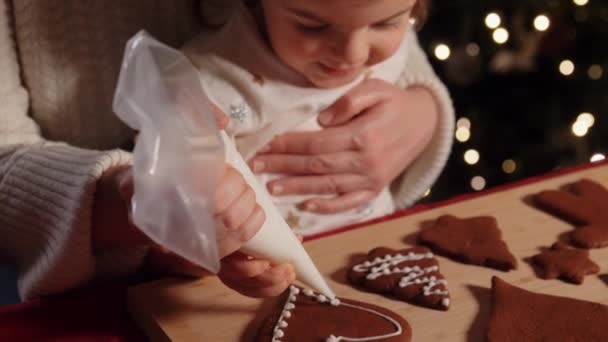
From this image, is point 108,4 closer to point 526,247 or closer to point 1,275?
point 1,275

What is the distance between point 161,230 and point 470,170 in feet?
4.09

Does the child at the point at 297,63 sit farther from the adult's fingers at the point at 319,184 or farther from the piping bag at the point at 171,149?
the piping bag at the point at 171,149

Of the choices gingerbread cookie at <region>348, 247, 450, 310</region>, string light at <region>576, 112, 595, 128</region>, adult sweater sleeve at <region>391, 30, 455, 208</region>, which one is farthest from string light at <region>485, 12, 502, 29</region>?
gingerbread cookie at <region>348, 247, 450, 310</region>

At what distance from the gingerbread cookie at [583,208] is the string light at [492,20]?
0.67m

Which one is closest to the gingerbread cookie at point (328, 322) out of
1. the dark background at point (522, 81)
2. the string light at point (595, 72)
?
the dark background at point (522, 81)

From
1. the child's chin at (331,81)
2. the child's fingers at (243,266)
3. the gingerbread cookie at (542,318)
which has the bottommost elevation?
the gingerbread cookie at (542,318)

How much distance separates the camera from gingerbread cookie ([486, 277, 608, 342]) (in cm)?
60

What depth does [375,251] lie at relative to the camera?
0.74 m

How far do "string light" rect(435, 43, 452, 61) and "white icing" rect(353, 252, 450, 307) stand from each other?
2.81 ft

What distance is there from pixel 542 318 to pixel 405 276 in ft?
0.43

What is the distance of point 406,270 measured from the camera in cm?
70

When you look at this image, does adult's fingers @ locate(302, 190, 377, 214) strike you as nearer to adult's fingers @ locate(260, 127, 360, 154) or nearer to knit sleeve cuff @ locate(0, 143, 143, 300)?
adult's fingers @ locate(260, 127, 360, 154)

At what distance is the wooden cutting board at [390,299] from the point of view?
631mm

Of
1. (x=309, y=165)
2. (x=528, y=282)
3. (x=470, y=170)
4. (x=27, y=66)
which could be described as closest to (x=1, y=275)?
(x=27, y=66)
